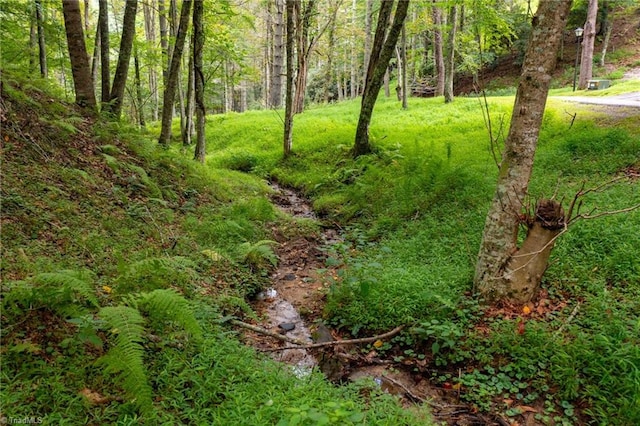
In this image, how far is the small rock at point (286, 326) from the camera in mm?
5316

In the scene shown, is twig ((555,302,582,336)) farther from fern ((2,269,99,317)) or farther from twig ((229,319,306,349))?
fern ((2,269,99,317))

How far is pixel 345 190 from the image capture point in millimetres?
10648

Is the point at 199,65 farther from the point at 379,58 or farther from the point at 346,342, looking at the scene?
the point at 346,342

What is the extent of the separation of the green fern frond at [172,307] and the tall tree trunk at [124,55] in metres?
7.29

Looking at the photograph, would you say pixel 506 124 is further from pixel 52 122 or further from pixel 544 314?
pixel 52 122

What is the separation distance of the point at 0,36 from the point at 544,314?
1368 centimetres

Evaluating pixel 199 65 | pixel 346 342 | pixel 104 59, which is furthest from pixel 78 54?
pixel 346 342

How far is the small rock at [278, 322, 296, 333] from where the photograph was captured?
17.4 feet

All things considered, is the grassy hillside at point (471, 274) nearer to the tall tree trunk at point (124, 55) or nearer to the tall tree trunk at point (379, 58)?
the tall tree trunk at point (379, 58)

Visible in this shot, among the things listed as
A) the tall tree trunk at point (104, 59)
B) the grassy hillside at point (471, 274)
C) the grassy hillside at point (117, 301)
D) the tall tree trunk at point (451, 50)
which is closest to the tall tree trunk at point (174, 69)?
the tall tree trunk at point (104, 59)

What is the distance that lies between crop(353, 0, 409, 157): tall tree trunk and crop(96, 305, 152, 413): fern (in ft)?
30.8

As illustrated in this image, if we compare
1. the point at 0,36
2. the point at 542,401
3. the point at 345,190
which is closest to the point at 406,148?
the point at 345,190

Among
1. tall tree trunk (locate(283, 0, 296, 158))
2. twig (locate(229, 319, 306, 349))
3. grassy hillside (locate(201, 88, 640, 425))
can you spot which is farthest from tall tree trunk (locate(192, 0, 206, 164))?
twig (locate(229, 319, 306, 349))

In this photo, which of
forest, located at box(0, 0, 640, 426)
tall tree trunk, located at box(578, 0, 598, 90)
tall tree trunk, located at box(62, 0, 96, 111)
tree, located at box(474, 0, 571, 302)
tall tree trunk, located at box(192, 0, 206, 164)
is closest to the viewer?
forest, located at box(0, 0, 640, 426)
